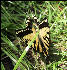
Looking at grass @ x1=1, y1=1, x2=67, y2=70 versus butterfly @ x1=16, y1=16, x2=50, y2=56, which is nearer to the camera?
butterfly @ x1=16, y1=16, x2=50, y2=56

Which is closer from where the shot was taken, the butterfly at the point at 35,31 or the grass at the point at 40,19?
the butterfly at the point at 35,31

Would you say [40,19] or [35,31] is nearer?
[35,31]

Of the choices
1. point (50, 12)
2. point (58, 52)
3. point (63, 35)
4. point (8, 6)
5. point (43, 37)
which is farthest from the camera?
point (8, 6)

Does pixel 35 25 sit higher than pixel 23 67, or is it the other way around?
pixel 35 25

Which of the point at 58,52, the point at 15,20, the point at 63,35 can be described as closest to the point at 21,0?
the point at 15,20

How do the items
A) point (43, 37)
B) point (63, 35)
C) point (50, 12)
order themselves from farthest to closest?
1. point (50, 12)
2. point (63, 35)
3. point (43, 37)

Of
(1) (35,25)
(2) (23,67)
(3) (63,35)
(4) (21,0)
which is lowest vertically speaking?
(2) (23,67)

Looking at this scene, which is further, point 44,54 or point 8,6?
point 8,6

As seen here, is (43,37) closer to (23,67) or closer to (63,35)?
(23,67)
